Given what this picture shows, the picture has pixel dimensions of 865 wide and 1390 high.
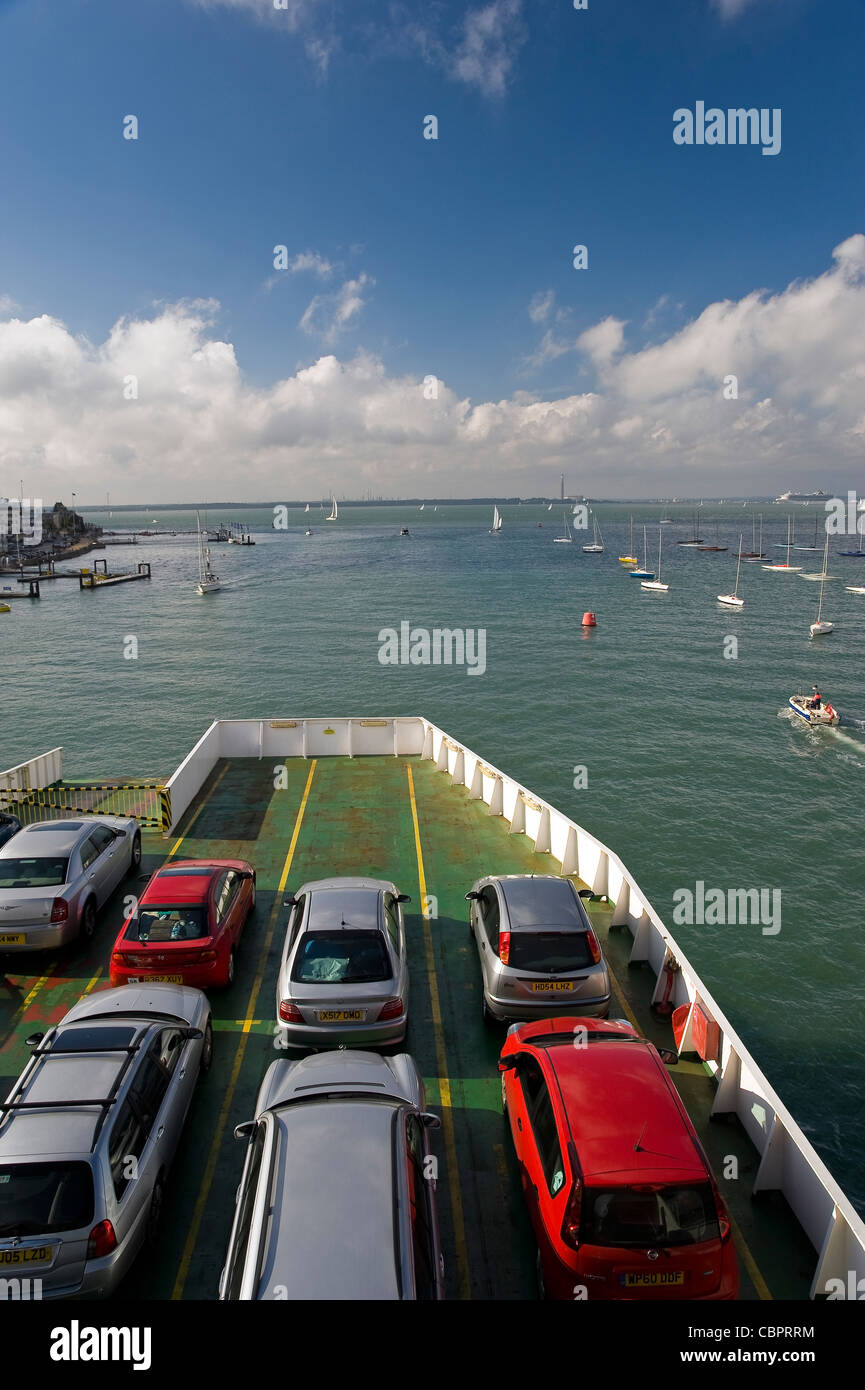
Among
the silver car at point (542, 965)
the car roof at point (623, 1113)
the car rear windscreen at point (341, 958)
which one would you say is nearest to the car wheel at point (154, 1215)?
the car rear windscreen at point (341, 958)

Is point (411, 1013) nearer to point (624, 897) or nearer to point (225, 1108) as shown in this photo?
point (225, 1108)

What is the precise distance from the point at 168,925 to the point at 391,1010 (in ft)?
9.70

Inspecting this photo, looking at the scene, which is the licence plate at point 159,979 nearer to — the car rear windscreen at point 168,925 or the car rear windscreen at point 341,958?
the car rear windscreen at point 168,925

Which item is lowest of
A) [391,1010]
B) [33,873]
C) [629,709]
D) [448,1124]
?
[629,709]

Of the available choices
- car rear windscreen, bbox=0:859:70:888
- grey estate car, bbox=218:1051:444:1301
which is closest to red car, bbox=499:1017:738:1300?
grey estate car, bbox=218:1051:444:1301

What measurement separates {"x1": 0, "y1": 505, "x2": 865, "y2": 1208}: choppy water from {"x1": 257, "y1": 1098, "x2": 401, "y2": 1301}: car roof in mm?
8665

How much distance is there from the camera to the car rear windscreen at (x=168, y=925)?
8.80 m

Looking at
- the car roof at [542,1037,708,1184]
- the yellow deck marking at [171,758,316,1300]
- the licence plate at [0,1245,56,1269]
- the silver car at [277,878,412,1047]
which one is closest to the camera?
the licence plate at [0,1245,56,1269]

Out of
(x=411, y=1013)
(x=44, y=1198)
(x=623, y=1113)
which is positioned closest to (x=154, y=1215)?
(x=44, y=1198)

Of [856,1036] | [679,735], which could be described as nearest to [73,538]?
[679,735]

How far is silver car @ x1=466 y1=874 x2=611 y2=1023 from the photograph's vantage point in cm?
811

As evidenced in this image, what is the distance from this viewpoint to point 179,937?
884 centimetres

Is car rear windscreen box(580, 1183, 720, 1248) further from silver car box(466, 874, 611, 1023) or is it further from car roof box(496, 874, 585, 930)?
car roof box(496, 874, 585, 930)
